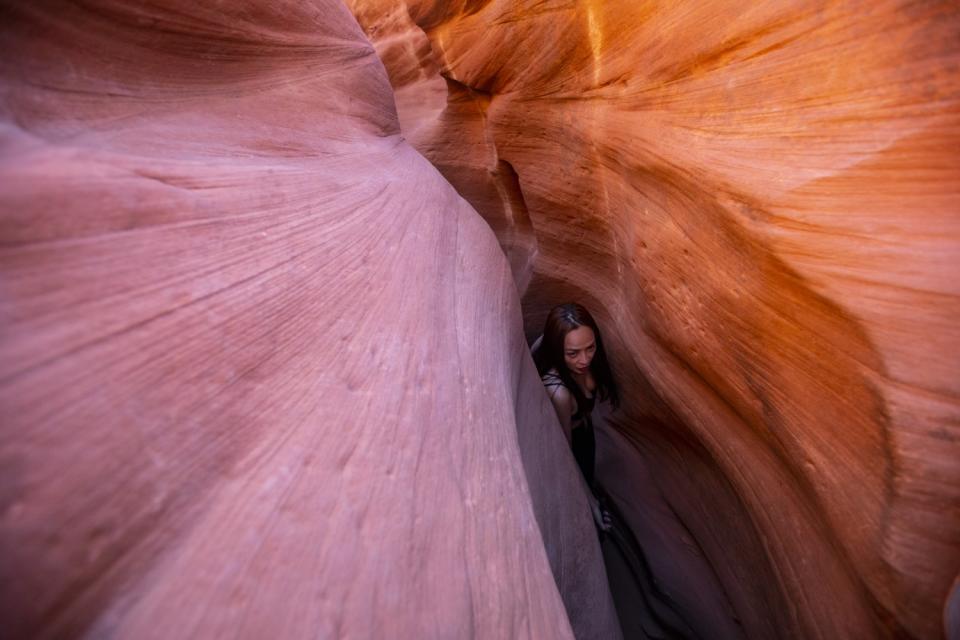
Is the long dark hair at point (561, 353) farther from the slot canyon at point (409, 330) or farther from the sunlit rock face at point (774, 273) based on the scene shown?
the slot canyon at point (409, 330)

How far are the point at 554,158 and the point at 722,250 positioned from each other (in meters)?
1.62

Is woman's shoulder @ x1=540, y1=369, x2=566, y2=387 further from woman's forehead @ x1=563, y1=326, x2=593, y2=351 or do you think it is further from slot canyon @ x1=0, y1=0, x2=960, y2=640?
slot canyon @ x1=0, y1=0, x2=960, y2=640

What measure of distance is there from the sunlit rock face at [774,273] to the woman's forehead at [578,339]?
0.25 m

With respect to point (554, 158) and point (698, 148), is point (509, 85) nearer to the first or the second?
point (554, 158)

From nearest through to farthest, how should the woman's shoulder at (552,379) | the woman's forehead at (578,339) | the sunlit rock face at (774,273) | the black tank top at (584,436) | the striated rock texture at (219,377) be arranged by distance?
the striated rock texture at (219,377) < the sunlit rock face at (774,273) < the woman's forehead at (578,339) < the woman's shoulder at (552,379) < the black tank top at (584,436)

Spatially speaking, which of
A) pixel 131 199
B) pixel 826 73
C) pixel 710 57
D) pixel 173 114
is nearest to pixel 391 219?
pixel 173 114

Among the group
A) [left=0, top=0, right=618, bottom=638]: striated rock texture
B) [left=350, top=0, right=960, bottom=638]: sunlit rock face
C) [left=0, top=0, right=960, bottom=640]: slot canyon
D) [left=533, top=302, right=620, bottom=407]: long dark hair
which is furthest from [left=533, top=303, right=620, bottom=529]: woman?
[left=0, top=0, right=618, bottom=638]: striated rock texture

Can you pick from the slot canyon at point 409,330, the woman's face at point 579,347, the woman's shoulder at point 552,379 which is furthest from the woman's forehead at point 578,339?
the slot canyon at point 409,330

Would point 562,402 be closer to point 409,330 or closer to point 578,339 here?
point 578,339

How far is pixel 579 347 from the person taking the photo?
108 inches

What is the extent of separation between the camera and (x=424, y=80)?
527cm

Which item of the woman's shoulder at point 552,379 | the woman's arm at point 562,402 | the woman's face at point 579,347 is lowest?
the woman's arm at point 562,402

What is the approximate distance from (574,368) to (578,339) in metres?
0.21

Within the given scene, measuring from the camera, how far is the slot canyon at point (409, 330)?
79cm
